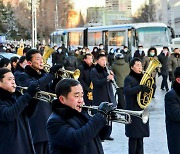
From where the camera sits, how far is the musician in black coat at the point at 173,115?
17.8 feet

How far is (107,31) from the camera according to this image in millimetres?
32969

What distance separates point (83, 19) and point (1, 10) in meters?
20.3

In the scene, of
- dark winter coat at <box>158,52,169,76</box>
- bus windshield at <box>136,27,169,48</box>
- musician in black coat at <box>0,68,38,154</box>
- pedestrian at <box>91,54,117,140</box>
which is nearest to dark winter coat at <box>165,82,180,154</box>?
musician in black coat at <box>0,68,38,154</box>

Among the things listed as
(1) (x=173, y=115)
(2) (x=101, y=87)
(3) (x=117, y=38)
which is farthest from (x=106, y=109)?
(3) (x=117, y=38)

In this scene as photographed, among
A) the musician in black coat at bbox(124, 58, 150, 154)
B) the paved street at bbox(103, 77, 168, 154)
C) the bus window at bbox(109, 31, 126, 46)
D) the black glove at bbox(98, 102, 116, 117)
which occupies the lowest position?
the paved street at bbox(103, 77, 168, 154)

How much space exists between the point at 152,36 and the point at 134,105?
21.6 m

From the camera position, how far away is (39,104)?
632 cm

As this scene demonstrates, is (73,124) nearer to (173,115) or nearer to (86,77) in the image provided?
(173,115)

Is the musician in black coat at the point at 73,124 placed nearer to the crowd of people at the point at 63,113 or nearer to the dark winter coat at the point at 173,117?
the crowd of people at the point at 63,113

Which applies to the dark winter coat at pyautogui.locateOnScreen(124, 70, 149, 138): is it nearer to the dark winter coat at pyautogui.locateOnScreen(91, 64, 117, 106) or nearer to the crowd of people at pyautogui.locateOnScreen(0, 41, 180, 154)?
the crowd of people at pyautogui.locateOnScreen(0, 41, 180, 154)

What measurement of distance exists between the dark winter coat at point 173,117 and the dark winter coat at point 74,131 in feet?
5.71

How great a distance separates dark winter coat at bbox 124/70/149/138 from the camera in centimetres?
664

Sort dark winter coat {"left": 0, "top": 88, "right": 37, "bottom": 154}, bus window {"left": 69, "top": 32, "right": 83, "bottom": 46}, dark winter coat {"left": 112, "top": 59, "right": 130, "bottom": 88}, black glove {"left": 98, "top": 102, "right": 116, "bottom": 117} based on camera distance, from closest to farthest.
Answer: black glove {"left": 98, "top": 102, "right": 116, "bottom": 117}
dark winter coat {"left": 0, "top": 88, "right": 37, "bottom": 154}
dark winter coat {"left": 112, "top": 59, "right": 130, "bottom": 88}
bus window {"left": 69, "top": 32, "right": 83, "bottom": 46}

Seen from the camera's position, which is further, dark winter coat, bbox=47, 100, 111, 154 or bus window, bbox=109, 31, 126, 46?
bus window, bbox=109, 31, 126, 46
